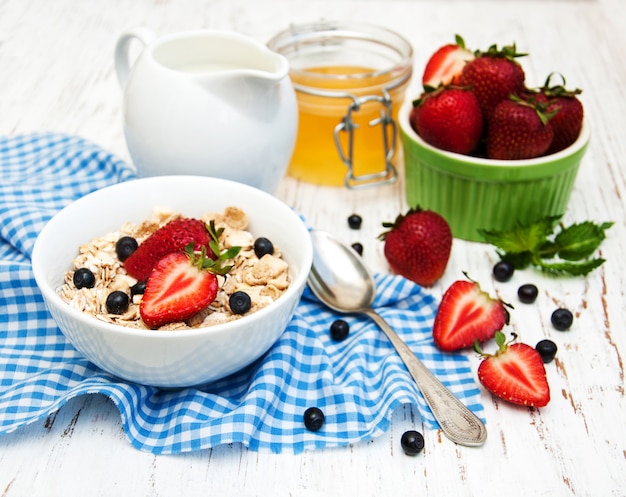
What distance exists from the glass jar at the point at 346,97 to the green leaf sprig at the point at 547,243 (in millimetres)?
334

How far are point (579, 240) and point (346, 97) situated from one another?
57cm

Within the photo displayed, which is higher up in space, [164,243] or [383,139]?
[164,243]

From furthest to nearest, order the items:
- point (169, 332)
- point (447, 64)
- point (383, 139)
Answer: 1. point (383, 139)
2. point (447, 64)
3. point (169, 332)

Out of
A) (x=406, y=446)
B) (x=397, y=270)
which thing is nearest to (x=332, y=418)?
(x=406, y=446)

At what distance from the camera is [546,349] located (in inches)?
53.0

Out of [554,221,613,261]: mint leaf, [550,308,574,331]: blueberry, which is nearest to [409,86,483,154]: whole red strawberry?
[554,221,613,261]: mint leaf

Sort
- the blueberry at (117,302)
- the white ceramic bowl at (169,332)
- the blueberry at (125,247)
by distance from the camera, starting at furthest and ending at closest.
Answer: the blueberry at (125,247), the blueberry at (117,302), the white ceramic bowl at (169,332)

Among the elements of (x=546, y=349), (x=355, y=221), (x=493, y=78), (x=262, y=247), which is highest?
(x=493, y=78)

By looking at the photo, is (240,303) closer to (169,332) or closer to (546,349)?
(169,332)

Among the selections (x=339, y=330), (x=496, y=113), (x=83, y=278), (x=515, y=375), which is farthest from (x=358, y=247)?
(x=83, y=278)

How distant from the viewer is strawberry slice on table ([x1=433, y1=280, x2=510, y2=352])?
1.36 m

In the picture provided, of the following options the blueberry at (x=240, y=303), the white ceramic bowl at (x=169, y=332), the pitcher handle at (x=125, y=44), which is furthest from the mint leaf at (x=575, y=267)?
the pitcher handle at (x=125, y=44)

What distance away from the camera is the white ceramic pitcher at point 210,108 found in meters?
1.51

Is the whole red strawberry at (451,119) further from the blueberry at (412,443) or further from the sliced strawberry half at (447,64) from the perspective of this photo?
the blueberry at (412,443)
